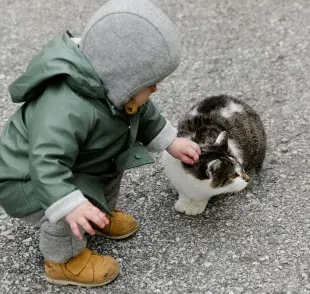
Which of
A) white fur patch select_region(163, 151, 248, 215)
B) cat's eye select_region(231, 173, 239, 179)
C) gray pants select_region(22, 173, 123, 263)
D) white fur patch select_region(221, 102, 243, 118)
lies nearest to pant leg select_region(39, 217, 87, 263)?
gray pants select_region(22, 173, 123, 263)

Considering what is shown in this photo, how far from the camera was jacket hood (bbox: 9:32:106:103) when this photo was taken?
86.9 inches

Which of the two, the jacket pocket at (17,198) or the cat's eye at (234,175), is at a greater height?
the jacket pocket at (17,198)

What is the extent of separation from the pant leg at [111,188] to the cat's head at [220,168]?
377 millimetres

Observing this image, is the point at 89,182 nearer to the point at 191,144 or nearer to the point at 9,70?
the point at 191,144

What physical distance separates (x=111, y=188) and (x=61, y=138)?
0.58m

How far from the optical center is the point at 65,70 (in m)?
2.20

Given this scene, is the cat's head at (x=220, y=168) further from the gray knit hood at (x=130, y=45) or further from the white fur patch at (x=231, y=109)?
the gray knit hood at (x=130, y=45)

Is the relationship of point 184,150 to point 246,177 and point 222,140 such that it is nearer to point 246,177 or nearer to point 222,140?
point 222,140

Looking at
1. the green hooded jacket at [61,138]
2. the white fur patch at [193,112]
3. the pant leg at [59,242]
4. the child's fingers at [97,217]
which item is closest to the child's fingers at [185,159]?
the green hooded jacket at [61,138]

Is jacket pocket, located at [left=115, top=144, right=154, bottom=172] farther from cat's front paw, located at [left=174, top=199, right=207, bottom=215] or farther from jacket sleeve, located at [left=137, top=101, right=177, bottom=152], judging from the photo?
cat's front paw, located at [left=174, top=199, right=207, bottom=215]

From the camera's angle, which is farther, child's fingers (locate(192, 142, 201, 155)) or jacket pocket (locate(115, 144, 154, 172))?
child's fingers (locate(192, 142, 201, 155))

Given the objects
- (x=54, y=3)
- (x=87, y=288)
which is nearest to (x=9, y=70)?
(x=54, y=3)

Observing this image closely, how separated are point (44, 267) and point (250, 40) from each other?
2.29 m

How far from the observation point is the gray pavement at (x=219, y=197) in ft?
8.73
